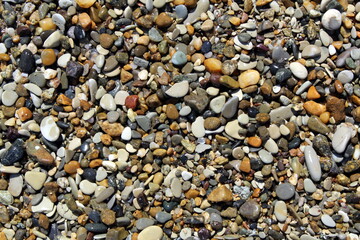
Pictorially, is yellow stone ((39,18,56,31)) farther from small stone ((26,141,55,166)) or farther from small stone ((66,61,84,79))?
small stone ((26,141,55,166))

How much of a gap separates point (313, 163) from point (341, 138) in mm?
142

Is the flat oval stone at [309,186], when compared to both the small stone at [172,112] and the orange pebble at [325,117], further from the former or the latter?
the small stone at [172,112]

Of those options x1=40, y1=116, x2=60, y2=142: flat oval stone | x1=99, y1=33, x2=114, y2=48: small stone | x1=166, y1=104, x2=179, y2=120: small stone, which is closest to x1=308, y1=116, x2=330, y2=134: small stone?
x1=166, y1=104, x2=179, y2=120: small stone

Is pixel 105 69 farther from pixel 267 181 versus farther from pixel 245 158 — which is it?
pixel 267 181

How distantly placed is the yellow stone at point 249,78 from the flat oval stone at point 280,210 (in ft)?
1.54

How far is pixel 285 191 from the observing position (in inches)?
65.8

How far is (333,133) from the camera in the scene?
1.70 meters

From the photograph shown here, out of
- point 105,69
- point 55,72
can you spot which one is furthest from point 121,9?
point 55,72

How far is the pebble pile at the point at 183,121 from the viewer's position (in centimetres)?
169

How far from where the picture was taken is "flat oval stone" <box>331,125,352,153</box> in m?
1.66

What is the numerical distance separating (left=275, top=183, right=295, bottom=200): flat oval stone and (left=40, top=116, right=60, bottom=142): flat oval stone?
0.89 m

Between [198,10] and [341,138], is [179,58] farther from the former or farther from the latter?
[341,138]

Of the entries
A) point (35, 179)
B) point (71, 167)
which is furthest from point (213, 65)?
point (35, 179)

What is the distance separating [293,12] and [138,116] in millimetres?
753
